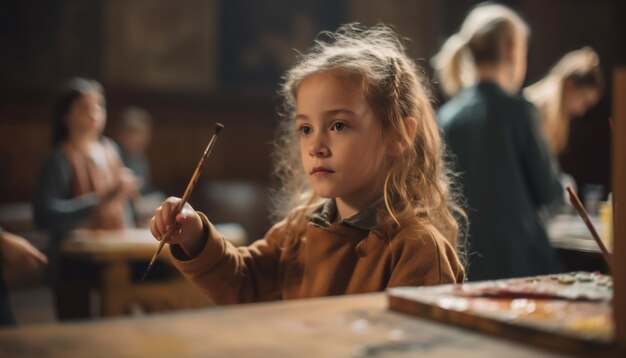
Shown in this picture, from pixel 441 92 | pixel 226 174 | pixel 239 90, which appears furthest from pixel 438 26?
pixel 226 174

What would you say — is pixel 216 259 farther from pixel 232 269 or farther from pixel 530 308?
pixel 530 308

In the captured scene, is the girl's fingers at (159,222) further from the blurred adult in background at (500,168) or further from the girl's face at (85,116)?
the girl's face at (85,116)

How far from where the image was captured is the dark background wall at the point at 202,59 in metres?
8.27

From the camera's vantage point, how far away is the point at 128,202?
20.3 feet

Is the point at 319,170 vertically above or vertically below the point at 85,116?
above

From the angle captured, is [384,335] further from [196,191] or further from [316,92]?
[196,191]

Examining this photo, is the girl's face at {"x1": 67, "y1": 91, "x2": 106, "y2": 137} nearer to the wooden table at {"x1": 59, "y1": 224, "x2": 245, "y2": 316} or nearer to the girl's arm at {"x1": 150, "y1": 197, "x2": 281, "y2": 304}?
the wooden table at {"x1": 59, "y1": 224, "x2": 245, "y2": 316}

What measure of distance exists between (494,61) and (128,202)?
12.1ft

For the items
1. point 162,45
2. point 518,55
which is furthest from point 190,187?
point 162,45

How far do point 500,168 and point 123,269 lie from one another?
246cm

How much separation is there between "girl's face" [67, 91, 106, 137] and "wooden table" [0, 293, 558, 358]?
401cm

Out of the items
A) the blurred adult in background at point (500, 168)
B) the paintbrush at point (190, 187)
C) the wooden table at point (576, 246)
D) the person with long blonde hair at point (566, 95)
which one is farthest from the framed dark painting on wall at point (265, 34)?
the paintbrush at point (190, 187)

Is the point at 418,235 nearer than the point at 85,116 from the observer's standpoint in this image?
Yes

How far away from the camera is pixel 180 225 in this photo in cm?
173
